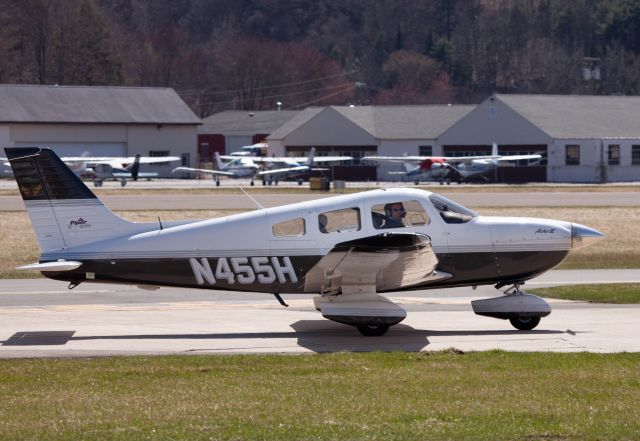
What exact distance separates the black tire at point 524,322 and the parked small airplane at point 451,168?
171 ft

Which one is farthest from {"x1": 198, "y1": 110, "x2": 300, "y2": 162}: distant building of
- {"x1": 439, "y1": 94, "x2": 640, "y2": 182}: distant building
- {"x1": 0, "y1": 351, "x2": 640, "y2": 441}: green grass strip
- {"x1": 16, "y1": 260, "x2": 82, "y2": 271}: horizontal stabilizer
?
{"x1": 0, "y1": 351, "x2": 640, "y2": 441}: green grass strip

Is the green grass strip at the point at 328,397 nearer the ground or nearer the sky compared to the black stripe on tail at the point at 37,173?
nearer the ground

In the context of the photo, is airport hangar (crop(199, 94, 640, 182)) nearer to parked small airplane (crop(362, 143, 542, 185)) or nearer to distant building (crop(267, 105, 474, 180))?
distant building (crop(267, 105, 474, 180))

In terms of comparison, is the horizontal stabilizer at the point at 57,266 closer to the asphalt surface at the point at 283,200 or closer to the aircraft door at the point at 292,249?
Result: the aircraft door at the point at 292,249

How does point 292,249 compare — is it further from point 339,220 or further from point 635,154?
point 635,154

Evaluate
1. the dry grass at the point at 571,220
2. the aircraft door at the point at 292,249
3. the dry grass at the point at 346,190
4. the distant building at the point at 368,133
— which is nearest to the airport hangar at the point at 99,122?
the distant building at the point at 368,133

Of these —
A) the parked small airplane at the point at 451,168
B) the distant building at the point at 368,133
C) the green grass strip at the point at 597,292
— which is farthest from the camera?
the distant building at the point at 368,133

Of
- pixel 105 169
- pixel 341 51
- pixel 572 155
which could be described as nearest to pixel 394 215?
pixel 105 169

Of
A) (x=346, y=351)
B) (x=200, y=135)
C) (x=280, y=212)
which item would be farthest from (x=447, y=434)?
(x=200, y=135)

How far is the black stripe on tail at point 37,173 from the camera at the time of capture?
15.0 metres

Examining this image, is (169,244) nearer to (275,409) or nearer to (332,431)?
(275,409)

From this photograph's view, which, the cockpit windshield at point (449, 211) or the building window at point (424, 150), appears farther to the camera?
the building window at point (424, 150)

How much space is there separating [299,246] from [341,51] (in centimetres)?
15497

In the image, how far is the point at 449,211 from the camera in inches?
613
